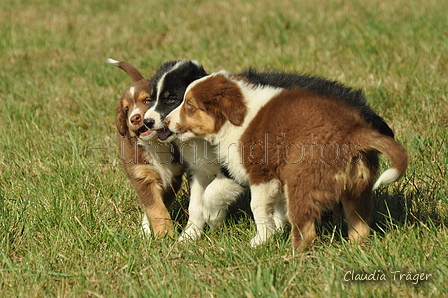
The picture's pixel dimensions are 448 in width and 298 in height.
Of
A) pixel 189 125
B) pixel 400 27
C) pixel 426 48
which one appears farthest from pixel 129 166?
pixel 400 27

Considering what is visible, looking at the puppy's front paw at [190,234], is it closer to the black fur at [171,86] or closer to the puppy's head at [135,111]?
the puppy's head at [135,111]

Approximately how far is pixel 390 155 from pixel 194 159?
157 cm

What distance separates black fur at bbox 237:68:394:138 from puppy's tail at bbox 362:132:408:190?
44 centimetres

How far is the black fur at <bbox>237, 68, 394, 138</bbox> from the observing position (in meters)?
3.87

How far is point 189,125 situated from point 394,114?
2.46 meters

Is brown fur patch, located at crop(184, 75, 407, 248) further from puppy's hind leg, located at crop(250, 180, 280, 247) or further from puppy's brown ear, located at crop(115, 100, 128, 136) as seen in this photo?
puppy's brown ear, located at crop(115, 100, 128, 136)

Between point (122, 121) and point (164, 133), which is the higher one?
point (164, 133)

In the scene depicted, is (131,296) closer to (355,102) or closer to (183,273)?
(183,273)

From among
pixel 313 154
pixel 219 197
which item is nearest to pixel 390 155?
pixel 313 154

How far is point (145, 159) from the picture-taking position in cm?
451

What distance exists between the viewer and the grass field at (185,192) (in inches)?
131

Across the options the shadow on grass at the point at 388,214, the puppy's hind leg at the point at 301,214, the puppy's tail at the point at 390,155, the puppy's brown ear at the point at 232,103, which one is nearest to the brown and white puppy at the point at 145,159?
the shadow on grass at the point at 388,214

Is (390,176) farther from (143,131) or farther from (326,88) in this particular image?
(143,131)

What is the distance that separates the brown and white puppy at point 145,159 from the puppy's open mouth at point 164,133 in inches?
3.8
